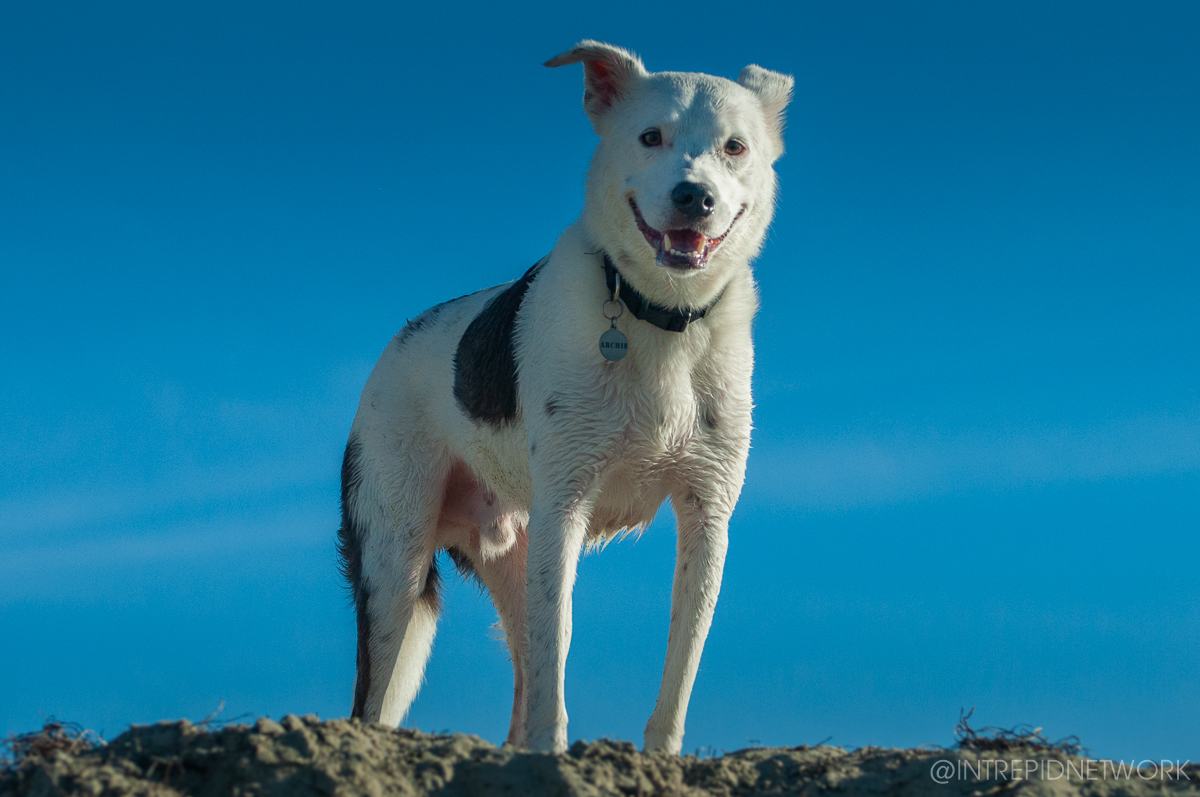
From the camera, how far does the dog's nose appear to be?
15.4 ft

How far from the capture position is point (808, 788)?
148 inches

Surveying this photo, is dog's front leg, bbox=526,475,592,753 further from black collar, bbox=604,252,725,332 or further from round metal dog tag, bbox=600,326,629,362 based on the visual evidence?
black collar, bbox=604,252,725,332

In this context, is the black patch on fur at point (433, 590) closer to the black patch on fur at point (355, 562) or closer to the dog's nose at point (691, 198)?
the black patch on fur at point (355, 562)

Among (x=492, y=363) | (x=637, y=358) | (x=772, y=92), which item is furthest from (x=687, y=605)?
(x=772, y=92)

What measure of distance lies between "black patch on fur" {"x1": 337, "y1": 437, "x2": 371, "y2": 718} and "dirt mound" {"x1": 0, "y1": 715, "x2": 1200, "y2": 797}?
115 inches

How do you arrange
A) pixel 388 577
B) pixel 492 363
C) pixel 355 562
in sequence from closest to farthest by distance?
pixel 492 363
pixel 388 577
pixel 355 562

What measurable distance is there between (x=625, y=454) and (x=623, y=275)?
0.97 metres

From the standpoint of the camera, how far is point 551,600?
5.00m

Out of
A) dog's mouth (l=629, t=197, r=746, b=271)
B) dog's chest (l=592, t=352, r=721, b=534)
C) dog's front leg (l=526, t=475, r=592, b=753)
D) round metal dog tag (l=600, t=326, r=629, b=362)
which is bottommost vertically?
dog's front leg (l=526, t=475, r=592, b=753)

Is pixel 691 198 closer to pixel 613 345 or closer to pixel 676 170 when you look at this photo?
pixel 676 170

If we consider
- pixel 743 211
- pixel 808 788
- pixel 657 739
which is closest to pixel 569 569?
pixel 657 739

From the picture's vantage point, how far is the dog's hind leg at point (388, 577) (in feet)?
21.8

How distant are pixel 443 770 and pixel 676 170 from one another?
→ 2915mm

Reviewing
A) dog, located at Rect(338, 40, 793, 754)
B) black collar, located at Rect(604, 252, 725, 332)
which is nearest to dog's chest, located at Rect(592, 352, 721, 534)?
dog, located at Rect(338, 40, 793, 754)
